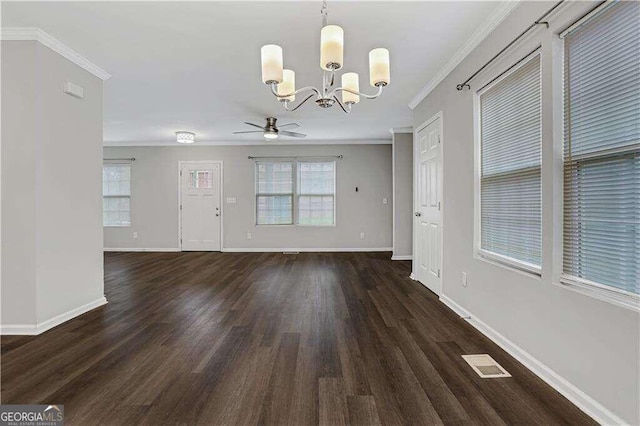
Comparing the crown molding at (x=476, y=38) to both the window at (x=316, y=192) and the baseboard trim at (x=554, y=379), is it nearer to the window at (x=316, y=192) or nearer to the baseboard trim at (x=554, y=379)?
the baseboard trim at (x=554, y=379)

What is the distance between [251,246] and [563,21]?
21.2 ft

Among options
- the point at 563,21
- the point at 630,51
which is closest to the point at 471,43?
the point at 563,21

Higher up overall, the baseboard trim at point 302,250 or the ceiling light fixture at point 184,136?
the ceiling light fixture at point 184,136

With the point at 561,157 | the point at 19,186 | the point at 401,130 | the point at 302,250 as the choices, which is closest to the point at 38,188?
the point at 19,186

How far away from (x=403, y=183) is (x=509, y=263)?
390cm

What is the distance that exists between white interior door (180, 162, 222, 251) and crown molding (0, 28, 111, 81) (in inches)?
163

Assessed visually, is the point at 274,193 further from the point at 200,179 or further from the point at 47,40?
the point at 47,40

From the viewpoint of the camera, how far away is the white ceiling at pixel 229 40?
2.26 m

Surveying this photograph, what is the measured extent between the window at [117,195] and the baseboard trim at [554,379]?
7561mm

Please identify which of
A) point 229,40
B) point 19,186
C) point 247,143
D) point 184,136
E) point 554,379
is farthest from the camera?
point 247,143

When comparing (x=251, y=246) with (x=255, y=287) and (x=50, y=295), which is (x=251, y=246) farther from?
(x=50, y=295)

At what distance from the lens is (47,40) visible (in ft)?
8.53

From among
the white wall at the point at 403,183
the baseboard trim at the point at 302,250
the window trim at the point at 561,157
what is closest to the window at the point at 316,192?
the baseboard trim at the point at 302,250

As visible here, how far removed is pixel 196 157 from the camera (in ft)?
23.4
